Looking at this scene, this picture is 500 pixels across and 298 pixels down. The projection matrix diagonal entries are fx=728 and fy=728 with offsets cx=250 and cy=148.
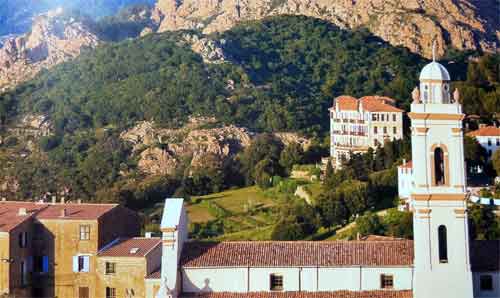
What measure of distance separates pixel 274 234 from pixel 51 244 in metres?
12.0

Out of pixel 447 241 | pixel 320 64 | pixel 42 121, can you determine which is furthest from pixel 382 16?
pixel 447 241

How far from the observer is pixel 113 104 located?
69438mm

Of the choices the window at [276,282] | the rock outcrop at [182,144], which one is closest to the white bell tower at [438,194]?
the window at [276,282]

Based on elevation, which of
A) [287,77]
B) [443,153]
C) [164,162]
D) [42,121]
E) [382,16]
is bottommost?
[443,153]

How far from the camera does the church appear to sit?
58.0 ft

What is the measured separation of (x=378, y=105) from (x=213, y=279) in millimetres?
38079

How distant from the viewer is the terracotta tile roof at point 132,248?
2538 centimetres

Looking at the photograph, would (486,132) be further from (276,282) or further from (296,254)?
(276,282)

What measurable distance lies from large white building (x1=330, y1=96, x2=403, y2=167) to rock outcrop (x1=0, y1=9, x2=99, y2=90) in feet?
135

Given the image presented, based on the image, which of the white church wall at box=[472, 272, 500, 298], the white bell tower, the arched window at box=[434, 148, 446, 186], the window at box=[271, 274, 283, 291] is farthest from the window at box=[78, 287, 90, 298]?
the white church wall at box=[472, 272, 500, 298]

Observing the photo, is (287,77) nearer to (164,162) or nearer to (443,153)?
(164,162)

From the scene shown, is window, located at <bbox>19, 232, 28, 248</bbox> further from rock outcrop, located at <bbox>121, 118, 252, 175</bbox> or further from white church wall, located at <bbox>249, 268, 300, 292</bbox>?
rock outcrop, located at <bbox>121, 118, 252, 175</bbox>

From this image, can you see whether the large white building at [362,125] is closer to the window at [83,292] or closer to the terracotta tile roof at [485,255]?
the window at [83,292]

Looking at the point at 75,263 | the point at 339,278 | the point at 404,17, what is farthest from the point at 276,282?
the point at 404,17
